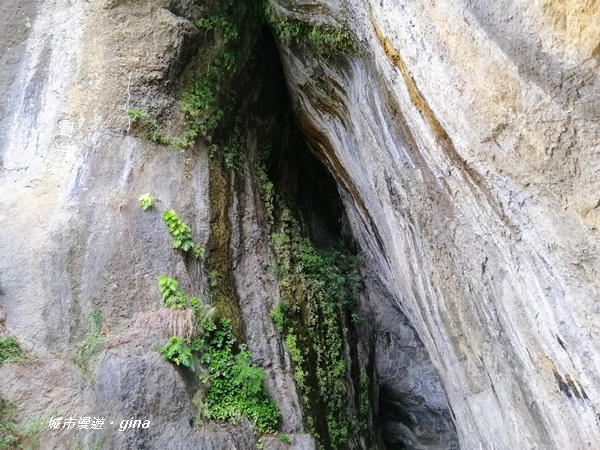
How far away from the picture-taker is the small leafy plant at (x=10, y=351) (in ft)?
15.8

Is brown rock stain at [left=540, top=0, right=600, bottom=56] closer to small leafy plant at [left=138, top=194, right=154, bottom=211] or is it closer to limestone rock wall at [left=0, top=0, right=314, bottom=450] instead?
limestone rock wall at [left=0, top=0, right=314, bottom=450]

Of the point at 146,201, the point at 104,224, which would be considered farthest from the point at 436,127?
the point at 104,224

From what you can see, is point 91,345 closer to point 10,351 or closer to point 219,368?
point 10,351

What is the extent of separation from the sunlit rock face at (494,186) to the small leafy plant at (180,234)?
2.41m

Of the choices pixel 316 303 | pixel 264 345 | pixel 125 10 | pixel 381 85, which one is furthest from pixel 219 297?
pixel 125 10

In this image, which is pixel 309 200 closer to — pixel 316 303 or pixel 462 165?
pixel 316 303

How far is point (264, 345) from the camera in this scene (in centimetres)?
599

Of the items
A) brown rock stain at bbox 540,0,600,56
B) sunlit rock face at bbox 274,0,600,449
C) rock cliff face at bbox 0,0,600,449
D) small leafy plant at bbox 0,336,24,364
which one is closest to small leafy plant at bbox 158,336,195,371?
rock cliff face at bbox 0,0,600,449

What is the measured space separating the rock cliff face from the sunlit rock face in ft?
0.05

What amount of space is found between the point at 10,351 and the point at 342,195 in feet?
18.2

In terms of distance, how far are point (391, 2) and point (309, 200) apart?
541 centimetres

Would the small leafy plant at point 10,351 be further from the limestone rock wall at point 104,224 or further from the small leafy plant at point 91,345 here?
the small leafy plant at point 91,345

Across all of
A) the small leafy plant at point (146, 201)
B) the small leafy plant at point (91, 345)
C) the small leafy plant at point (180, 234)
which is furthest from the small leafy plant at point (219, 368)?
the small leafy plant at point (146, 201)

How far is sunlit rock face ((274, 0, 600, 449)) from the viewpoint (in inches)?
104
